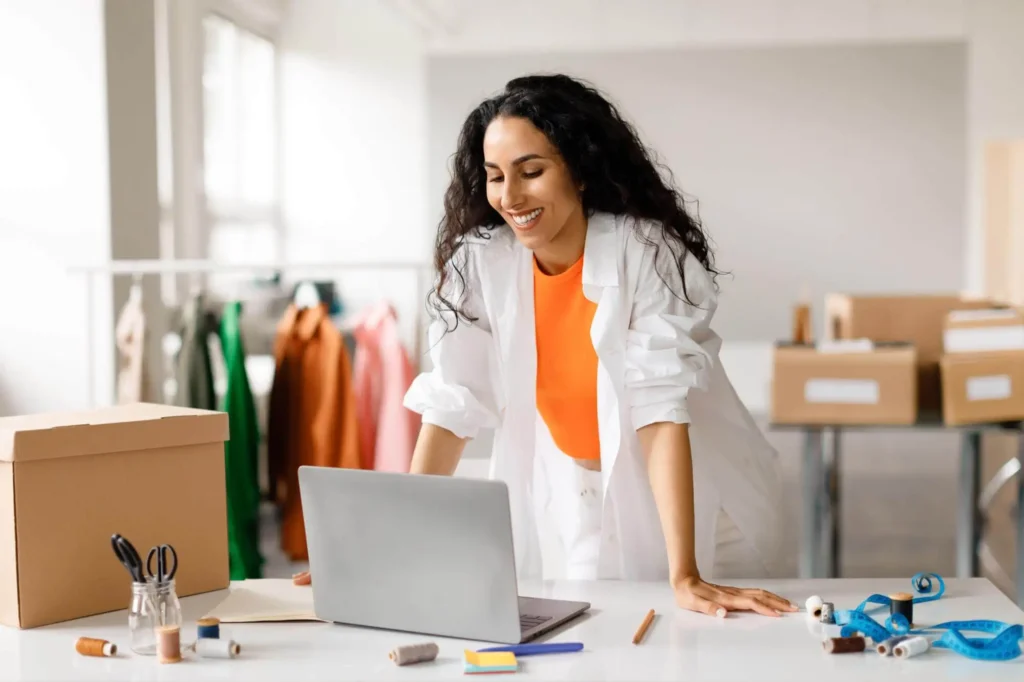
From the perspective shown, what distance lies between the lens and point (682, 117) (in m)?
6.97

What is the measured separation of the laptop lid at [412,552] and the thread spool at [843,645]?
0.35m

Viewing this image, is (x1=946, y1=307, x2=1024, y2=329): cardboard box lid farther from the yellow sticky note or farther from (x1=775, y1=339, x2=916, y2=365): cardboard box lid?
the yellow sticky note

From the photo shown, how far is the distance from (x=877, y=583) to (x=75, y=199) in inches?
101

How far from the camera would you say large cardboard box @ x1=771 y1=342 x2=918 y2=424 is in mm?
3041

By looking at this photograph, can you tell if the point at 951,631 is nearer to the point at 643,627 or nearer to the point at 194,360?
the point at 643,627

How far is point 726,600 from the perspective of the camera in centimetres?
146

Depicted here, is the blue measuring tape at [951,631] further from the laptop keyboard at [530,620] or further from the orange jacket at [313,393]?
the orange jacket at [313,393]

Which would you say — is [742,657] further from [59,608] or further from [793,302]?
[793,302]

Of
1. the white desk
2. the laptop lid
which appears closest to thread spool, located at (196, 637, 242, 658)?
the white desk

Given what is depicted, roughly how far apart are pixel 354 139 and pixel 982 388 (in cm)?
494

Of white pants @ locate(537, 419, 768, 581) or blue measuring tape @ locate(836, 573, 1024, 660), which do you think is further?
white pants @ locate(537, 419, 768, 581)

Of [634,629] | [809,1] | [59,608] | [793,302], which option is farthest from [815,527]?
[809,1]

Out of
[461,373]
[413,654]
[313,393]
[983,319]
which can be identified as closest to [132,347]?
[313,393]

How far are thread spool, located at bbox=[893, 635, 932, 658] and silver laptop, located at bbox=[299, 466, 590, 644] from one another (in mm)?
385
